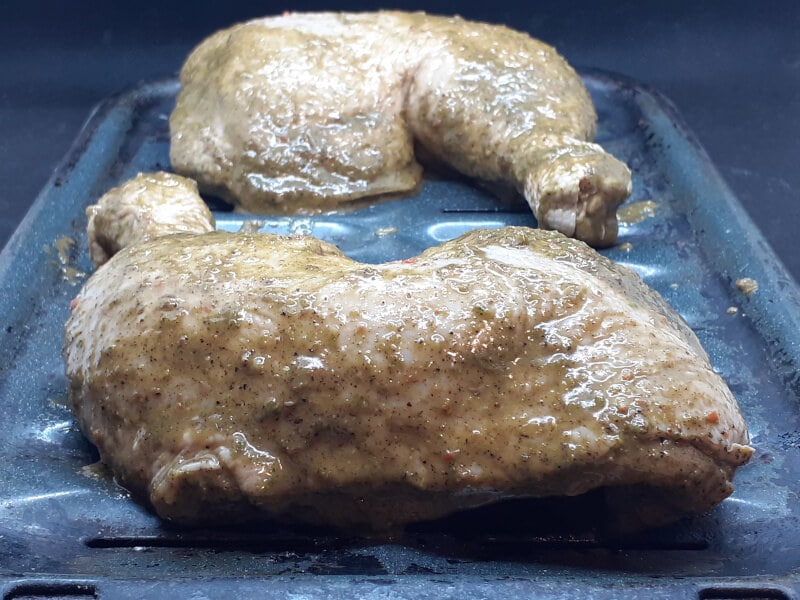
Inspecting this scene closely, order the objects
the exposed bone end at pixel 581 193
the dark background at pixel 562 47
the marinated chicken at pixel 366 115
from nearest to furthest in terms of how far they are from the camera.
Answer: the exposed bone end at pixel 581 193, the marinated chicken at pixel 366 115, the dark background at pixel 562 47

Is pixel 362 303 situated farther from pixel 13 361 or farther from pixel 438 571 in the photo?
pixel 13 361

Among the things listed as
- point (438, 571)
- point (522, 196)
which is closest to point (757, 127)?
point (522, 196)

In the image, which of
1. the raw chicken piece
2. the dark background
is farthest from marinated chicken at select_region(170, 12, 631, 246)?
the dark background

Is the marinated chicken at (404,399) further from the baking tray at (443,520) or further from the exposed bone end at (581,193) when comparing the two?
the exposed bone end at (581,193)

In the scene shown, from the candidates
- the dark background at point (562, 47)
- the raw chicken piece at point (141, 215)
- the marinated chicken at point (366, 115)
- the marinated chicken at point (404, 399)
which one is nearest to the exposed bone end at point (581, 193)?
the marinated chicken at point (366, 115)

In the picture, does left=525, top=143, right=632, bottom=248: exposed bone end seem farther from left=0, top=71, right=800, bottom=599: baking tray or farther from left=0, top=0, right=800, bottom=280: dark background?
left=0, top=0, right=800, bottom=280: dark background
